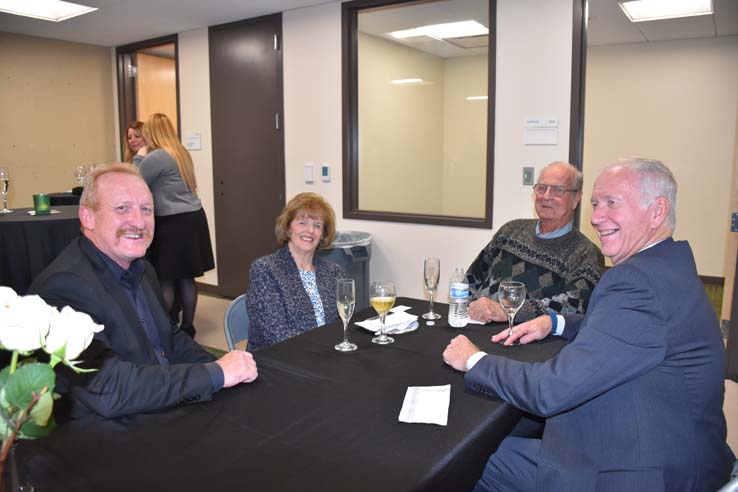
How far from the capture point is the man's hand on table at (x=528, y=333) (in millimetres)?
1908

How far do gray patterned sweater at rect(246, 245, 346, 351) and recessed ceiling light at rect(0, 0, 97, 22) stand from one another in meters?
3.67

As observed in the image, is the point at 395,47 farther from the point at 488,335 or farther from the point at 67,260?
the point at 67,260

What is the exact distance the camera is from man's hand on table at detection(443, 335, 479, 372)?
1.61 metres

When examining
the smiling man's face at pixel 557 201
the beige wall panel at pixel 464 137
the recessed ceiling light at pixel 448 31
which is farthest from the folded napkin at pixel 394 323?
the recessed ceiling light at pixel 448 31

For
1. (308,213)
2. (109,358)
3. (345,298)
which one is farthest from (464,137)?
(109,358)

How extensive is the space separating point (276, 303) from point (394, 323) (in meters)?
0.48

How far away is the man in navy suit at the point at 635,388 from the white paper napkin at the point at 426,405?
0.34 ft

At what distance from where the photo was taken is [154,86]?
6.65 meters

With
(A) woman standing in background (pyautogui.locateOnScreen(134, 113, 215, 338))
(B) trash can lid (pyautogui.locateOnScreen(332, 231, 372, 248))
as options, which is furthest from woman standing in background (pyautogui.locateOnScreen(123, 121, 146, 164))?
(B) trash can lid (pyautogui.locateOnScreen(332, 231, 372, 248))

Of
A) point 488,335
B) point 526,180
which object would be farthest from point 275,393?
point 526,180

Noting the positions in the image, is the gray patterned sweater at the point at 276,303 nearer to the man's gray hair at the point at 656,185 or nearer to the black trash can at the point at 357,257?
the man's gray hair at the point at 656,185

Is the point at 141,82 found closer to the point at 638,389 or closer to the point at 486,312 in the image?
the point at 486,312

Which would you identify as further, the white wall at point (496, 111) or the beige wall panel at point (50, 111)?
the beige wall panel at point (50, 111)

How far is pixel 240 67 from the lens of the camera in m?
5.29
